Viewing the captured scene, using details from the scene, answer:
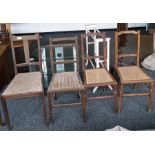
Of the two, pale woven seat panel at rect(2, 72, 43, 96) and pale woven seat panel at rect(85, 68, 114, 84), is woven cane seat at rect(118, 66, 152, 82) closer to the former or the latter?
pale woven seat panel at rect(85, 68, 114, 84)

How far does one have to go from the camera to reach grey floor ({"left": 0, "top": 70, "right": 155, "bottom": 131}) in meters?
1.98

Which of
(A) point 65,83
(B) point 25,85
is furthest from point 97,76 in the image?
(B) point 25,85

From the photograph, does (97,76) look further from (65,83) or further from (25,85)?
(25,85)

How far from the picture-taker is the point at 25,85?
6.62 feet

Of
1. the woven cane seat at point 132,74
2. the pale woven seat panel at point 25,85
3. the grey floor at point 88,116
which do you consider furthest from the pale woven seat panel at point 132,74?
the pale woven seat panel at point 25,85

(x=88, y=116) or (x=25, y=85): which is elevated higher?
(x=25, y=85)

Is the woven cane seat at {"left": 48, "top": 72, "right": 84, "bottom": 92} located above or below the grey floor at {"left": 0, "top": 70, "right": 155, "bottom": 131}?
above

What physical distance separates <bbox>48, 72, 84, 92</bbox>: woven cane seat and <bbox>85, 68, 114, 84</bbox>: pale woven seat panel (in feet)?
0.37

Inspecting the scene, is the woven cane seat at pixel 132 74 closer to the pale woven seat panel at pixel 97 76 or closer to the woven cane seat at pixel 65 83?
the pale woven seat panel at pixel 97 76

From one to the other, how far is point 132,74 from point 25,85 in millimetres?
1026

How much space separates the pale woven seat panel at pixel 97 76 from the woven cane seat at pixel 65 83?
4.4 inches

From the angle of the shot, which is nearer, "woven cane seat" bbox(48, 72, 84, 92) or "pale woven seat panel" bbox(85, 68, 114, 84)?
"woven cane seat" bbox(48, 72, 84, 92)

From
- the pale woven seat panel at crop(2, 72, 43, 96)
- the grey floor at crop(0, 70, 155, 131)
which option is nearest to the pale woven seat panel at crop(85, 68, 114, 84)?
the grey floor at crop(0, 70, 155, 131)
